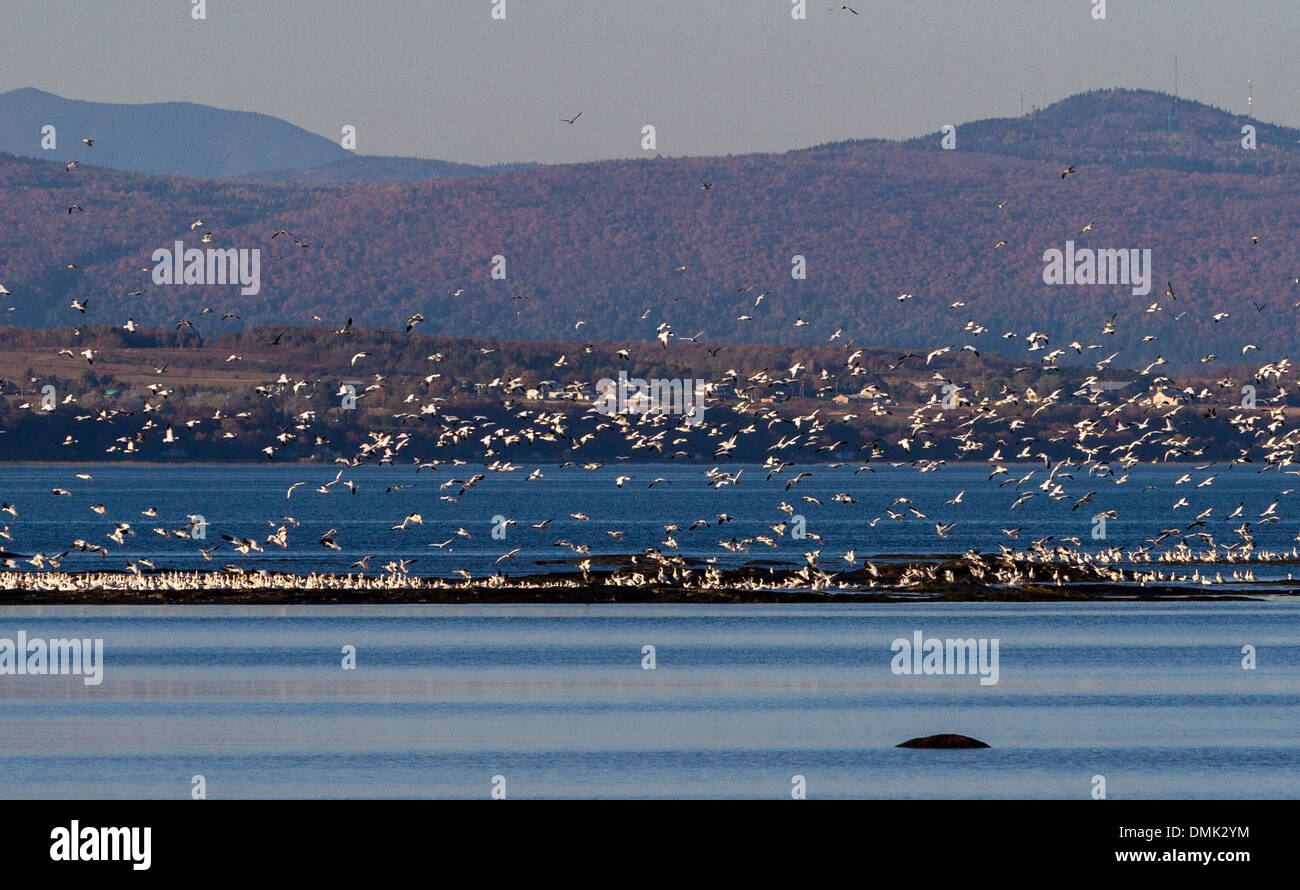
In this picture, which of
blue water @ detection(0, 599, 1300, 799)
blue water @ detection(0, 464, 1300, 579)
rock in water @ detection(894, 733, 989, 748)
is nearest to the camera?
blue water @ detection(0, 599, 1300, 799)

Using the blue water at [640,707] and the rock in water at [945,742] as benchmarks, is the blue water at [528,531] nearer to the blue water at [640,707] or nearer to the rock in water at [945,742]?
the blue water at [640,707]

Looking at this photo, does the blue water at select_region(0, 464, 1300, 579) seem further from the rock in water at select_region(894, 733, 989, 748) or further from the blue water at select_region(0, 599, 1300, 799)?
the rock in water at select_region(894, 733, 989, 748)

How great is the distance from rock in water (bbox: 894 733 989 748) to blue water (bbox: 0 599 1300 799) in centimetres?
69

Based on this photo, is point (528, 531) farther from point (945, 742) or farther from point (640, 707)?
point (945, 742)

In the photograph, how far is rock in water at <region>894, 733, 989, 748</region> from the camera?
4219cm

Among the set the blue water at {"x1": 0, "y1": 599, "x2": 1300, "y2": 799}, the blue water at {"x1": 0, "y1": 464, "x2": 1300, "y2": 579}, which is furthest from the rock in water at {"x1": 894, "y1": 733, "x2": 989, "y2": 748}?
the blue water at {"x1": 0, "y1": 464, "x2": 1300, "y2": 579}

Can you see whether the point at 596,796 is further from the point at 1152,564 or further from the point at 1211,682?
the point at 1152,564

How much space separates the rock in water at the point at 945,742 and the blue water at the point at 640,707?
69 centimetres

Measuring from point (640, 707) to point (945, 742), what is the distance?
9174 mm

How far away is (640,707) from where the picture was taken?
49.0m
